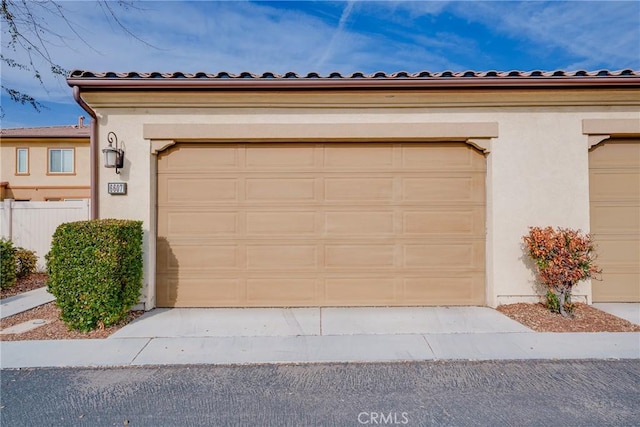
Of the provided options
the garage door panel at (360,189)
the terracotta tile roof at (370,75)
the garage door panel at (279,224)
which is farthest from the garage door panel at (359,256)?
the terracotta tile roof at (370,75)

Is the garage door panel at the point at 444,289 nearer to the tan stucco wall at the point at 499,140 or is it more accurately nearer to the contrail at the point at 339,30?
the tan stucco wall at the point at 499,140

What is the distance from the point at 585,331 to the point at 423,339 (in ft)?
7.17

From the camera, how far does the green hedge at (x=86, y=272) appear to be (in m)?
4.27

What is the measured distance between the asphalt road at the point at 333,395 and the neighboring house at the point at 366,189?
1.96 metres

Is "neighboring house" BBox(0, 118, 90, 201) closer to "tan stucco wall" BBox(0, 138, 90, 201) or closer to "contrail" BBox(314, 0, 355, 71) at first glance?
"tan stucco wall" BBox(0, 138, 90, 201)

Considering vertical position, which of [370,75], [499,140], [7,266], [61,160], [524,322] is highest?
[61,160]

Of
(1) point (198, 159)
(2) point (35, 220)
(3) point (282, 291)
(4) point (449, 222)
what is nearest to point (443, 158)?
(4) point (449, 222)

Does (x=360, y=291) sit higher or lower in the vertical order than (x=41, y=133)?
lower

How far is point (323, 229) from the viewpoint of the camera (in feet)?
17.8

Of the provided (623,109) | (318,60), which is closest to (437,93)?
(318,60)

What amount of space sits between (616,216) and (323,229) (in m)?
4.86

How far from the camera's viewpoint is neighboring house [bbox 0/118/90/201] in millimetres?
15906

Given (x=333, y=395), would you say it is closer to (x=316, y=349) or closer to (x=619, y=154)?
(x=316, y=349)

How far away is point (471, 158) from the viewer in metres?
5.42
